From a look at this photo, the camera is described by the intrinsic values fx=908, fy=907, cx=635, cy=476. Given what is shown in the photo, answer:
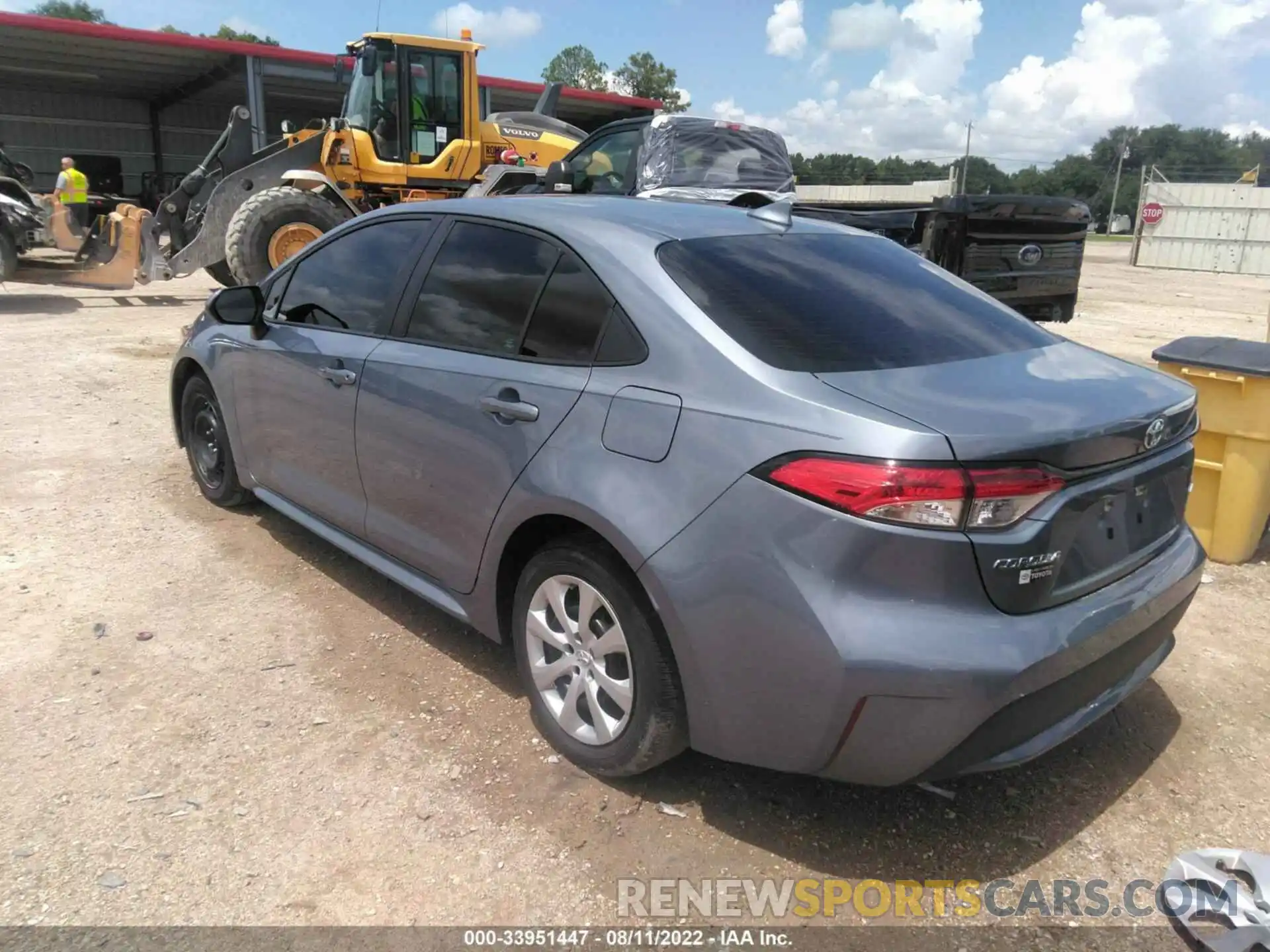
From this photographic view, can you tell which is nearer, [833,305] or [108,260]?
[833,305]

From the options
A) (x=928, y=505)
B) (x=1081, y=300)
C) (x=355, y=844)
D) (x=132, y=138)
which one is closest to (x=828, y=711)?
(x=928, y=505)

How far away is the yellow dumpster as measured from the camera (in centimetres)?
425

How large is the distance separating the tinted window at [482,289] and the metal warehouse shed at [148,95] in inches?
883

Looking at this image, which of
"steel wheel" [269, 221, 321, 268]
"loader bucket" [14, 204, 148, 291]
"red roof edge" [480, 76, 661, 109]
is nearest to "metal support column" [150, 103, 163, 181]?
"red roof edge" [480, 76, 661, 109]

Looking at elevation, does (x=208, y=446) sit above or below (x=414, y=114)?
below

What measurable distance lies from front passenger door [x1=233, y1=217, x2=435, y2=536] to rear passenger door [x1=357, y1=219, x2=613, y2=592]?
0.40ft

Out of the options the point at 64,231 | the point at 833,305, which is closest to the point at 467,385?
the point at 833,305

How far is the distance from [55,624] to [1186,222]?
1320 inches

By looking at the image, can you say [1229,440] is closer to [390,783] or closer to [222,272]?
[390,783]

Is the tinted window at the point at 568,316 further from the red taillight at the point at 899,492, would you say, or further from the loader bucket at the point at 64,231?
the loader bucket at the point at 64,231

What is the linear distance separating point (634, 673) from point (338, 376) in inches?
72.8

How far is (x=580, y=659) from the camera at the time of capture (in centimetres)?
276

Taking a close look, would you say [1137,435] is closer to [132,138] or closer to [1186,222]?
[1186,222]

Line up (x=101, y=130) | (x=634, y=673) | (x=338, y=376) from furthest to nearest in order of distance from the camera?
(x=101, y=130) < (x=338, y=376) < (x=634, y=673)
